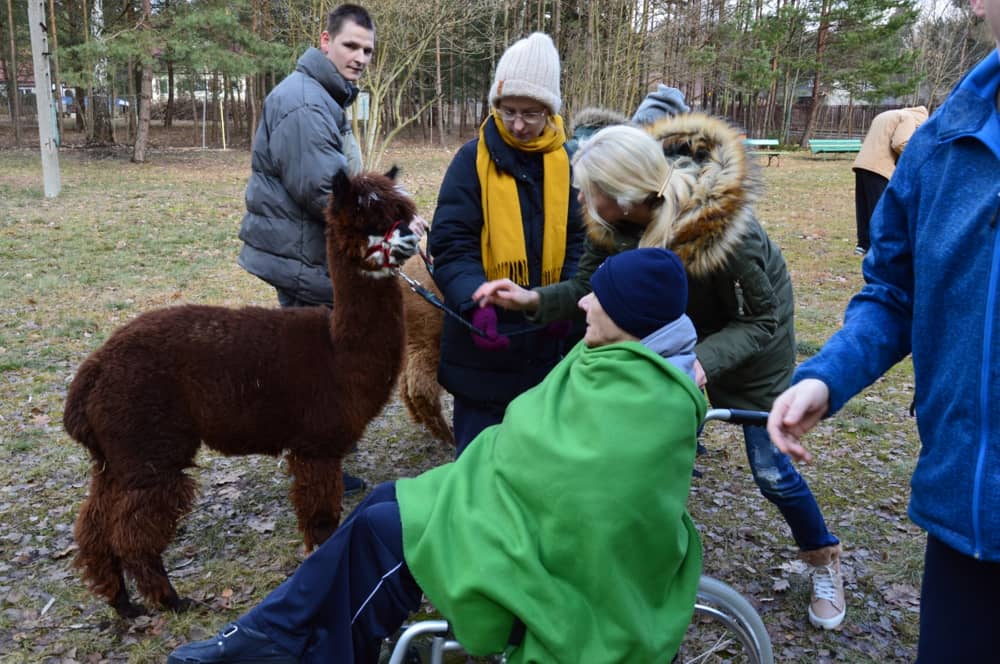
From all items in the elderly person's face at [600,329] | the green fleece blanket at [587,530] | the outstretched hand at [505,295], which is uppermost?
the elderly person's face at [600,329]

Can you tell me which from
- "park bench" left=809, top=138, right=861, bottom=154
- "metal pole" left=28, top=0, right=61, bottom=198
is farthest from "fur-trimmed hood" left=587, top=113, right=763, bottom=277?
"park bench" left=809, top=138, right=861, bottom=154

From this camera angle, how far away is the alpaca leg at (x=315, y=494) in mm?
3348

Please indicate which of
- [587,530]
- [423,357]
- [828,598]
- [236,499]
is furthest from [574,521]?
[423,357]

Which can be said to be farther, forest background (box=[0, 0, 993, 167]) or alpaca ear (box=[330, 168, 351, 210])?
forest background (box=[0, 0, 993, 167])

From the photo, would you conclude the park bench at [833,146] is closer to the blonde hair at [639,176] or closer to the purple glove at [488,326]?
the purple glove at [488,326]

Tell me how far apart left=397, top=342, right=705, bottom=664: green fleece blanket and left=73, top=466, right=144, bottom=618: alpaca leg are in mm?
1697

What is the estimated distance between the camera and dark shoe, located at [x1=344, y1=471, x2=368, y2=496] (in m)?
4.49

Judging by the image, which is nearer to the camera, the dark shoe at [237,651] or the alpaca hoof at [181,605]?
the dark shoe at [237,651]

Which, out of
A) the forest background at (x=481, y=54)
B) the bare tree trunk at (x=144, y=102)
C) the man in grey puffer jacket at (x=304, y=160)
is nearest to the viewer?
the man in grey puffer jacket at (x=304, y=160)

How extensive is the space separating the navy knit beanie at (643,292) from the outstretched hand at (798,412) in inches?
18.3

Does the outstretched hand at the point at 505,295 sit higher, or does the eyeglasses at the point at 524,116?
the eyeglasses at the point at 524,116

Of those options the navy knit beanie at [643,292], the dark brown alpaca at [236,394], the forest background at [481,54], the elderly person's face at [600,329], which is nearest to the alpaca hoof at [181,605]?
the dark brown alpaca at [236,394]

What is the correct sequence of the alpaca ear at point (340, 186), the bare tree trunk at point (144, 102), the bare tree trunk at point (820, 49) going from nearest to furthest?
the alpaca ear at point (340, 186) → the bare tree trunk at point (144, 102) → the bare tree trunk at point (820, 49)

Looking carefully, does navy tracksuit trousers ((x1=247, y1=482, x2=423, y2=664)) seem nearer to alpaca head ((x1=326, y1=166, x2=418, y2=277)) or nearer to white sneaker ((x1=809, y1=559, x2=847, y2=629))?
alpaca head ((x1=326, y1=166, x2=418, y2=277))
